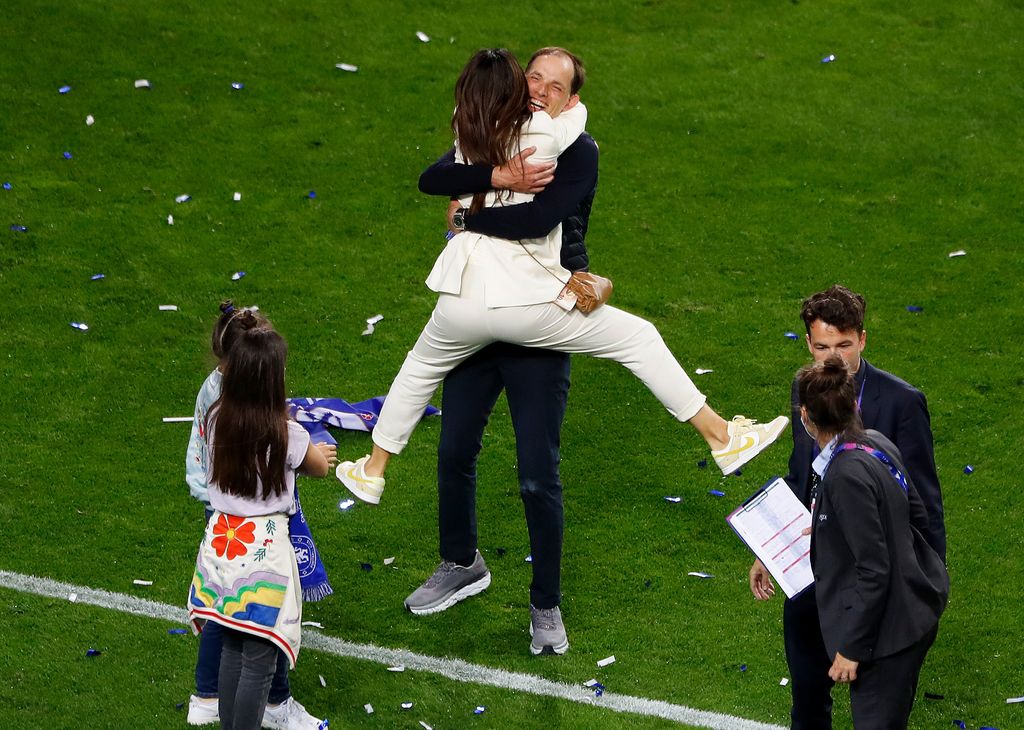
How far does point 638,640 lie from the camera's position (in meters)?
5.74

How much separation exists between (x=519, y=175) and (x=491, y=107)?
0.88ft

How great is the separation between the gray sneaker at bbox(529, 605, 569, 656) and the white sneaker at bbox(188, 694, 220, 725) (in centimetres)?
130

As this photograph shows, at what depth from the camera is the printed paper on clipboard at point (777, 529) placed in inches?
180

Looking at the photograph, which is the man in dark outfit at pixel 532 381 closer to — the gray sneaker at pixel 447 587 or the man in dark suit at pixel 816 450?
the gray sneaker at pixel 447 587

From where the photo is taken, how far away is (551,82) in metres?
5.29

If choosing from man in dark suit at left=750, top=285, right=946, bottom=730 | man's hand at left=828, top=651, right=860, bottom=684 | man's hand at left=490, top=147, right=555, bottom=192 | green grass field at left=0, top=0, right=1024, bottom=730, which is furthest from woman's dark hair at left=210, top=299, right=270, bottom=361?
man's hand at left=828, top=651, right=860, bottom=684

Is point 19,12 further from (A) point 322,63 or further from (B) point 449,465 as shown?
(B) point 449,465

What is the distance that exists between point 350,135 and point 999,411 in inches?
193

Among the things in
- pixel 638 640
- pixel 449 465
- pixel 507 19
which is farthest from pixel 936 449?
pixel 507 19

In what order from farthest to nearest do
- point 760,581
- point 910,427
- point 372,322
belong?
point 372,322 → point 760,581 → point 910,427

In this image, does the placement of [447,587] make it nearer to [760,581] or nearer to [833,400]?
[760,581]

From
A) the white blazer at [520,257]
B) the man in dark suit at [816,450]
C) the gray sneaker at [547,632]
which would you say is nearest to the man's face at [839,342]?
the man in dark suit at [816,450]

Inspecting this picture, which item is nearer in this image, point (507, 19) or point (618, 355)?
point (618, 355)

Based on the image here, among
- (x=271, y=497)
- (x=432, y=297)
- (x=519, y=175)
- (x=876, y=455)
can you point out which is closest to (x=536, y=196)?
(x=519, y=175)
